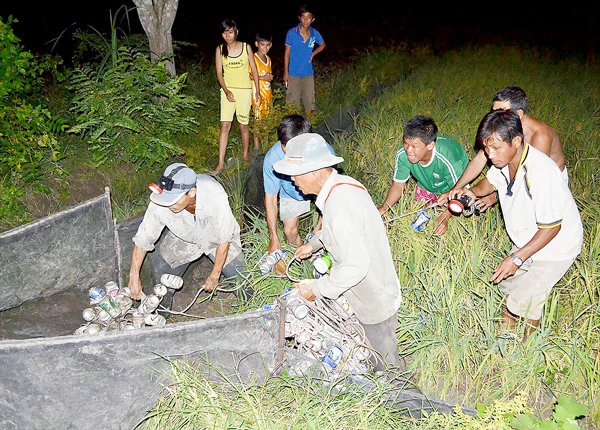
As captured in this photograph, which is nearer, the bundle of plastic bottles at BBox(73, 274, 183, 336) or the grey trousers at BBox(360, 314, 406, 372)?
the grey trousers at BBox(360, 314, 406, 372)

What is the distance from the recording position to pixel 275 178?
3695 mm

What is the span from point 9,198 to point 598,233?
389 centimetres

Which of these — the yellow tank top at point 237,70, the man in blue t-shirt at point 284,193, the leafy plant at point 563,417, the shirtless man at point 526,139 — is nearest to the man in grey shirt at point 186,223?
the man in blue t-shirt at point 284,193

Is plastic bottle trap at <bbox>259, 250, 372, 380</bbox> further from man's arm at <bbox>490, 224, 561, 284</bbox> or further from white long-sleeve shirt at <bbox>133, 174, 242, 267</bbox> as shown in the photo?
man's arm at <bbox>490, 224, 561, 284</bbox>

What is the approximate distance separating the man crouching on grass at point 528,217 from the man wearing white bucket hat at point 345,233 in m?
0.66

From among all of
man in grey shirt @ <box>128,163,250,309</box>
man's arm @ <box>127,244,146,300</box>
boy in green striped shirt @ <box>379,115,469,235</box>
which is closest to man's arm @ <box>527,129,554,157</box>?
boy in green striped shirt @ <box>379,115,469,235</box>

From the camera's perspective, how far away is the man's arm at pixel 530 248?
279 centimetres

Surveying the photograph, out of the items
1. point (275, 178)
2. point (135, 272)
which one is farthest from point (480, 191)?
point (135, 272)

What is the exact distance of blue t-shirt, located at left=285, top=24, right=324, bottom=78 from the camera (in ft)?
19.6

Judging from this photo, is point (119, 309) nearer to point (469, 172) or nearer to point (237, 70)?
point (469, 172)

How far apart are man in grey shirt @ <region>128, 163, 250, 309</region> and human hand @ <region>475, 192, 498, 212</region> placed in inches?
58.1

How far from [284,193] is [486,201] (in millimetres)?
1323

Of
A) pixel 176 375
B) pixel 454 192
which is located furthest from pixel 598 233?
pixel 176 375

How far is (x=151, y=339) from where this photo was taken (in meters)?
2.34
